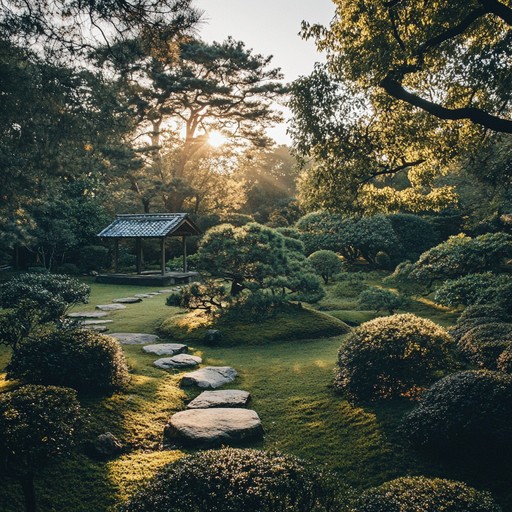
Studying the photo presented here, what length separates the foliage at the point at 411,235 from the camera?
866 inches

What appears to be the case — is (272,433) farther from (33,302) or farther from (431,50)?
(431,50)

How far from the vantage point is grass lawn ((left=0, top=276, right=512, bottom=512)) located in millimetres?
4012

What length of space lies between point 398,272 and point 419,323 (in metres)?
7.90

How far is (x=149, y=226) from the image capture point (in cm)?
2080

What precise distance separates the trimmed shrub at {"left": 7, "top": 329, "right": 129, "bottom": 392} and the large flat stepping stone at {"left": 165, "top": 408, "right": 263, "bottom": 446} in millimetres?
1218

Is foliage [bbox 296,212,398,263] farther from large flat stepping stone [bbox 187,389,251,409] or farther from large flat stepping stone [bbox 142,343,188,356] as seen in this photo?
large flat stepping stone [bbox 187,389,251,409]

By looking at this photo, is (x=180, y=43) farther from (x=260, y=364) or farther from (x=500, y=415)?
(x=500, y=415)

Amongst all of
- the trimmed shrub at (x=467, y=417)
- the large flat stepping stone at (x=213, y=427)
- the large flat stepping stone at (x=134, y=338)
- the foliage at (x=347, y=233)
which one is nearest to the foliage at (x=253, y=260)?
the large flat stepping stone at (x=134, y=338)

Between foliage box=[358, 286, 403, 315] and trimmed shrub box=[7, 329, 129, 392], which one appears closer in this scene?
trimmed shrub box=[7, 329, 129, 392]

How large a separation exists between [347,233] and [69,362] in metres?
17.1

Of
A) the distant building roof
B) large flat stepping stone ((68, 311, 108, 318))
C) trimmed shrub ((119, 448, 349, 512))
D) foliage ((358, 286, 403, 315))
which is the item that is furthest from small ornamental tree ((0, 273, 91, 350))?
the distant building roof

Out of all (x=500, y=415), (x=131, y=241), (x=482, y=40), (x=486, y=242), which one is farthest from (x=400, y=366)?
(x=131, y=241)

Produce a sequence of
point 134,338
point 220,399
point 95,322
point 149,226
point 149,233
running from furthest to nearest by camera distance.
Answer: point 149,226
point 149,233
point 95,322
point 134,338
point 220,399

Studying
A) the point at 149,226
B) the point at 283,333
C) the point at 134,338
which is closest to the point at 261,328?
the point at 283,333
